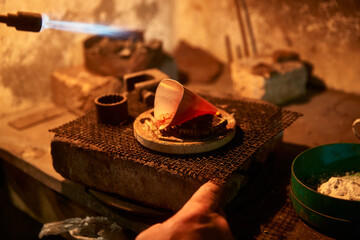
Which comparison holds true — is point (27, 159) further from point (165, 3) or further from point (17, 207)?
point (165, 3)

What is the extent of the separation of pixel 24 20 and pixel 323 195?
116 inches

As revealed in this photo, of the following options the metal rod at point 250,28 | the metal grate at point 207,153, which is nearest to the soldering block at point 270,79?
the metal rod at point 250,28

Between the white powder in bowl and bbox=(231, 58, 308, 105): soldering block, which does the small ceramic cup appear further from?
bbox=(231, 58, 308, 105): soldering block

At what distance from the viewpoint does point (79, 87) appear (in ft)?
19.0

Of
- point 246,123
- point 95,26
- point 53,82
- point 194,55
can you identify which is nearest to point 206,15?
point 194,55

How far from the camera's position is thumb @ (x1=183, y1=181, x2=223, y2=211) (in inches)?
104

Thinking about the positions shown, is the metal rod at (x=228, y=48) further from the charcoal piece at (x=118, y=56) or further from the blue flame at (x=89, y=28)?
the blue flame at (x=89, y=28)

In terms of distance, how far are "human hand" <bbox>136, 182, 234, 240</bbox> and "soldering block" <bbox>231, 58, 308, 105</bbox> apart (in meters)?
3.59

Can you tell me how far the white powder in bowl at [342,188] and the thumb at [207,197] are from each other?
1.02 m

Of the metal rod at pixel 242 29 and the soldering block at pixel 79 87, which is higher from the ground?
the metal rod at pixel 242 29

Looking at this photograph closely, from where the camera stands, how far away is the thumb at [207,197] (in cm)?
263

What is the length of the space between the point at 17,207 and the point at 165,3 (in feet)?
18.7

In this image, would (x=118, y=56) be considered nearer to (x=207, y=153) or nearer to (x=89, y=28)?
(x=89, y=28)

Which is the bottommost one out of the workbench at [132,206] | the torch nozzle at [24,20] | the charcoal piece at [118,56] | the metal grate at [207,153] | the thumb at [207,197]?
the workbench at [132,206]
